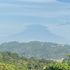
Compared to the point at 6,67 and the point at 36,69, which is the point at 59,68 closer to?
the point at 6,67

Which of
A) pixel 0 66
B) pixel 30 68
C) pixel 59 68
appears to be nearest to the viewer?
pixel 59 68

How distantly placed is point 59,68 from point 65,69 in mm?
1640

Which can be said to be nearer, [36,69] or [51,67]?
[51,67]

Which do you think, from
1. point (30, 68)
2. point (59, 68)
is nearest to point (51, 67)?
point (59, 68)

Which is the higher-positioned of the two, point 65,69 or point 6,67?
point 65,69

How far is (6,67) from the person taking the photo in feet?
364

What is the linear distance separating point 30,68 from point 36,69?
538 cm

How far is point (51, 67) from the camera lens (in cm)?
8469

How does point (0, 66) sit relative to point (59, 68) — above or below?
below

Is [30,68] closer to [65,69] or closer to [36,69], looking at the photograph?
[36,69]

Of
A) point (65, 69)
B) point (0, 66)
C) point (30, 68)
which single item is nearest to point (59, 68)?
point (65, 69)

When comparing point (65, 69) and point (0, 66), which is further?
point (0, 66)

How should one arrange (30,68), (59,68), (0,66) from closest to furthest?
(59,68)
(0,66)
(30,68)

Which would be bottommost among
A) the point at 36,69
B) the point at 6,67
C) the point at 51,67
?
the point at 36,69
